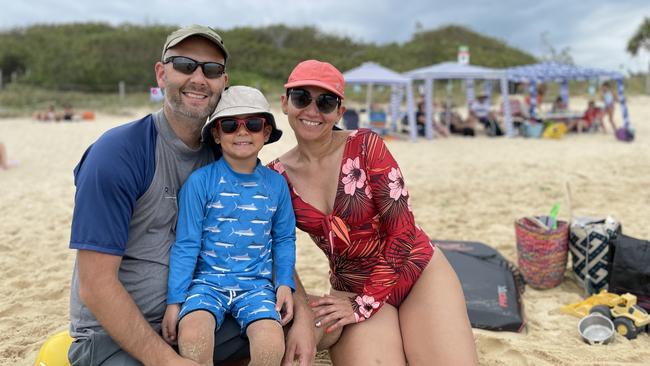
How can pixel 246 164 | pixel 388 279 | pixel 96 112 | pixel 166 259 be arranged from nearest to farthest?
pixel 166 259
pixel 246 164
pixel 388 279
pixel 96 112

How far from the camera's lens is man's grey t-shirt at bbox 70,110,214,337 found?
1769 mm

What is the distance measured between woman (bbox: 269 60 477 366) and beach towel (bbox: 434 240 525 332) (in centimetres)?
98

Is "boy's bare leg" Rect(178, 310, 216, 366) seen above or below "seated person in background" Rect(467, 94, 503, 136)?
below

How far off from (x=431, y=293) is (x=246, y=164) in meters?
1.07

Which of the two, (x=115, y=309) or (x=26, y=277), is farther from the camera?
(x=26, y=277)

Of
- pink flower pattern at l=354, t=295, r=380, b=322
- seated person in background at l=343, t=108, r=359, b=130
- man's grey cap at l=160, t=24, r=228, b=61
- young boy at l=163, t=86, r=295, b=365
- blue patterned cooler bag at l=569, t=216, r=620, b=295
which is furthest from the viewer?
seated person in background at l=343, t=108, r=359, b=130

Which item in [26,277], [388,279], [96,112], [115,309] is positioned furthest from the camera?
[96,112]

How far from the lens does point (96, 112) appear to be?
63.4 feet

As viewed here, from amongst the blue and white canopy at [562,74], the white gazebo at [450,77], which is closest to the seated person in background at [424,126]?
the white gazebo at [450,77]

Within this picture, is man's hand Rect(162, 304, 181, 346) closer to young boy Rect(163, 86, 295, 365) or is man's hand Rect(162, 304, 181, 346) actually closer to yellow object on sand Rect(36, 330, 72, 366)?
young boy Rect(163, 86, 295, 365)

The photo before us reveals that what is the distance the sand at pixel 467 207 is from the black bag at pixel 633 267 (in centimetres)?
41

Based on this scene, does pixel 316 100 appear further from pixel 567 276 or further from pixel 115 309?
pixel 567 276

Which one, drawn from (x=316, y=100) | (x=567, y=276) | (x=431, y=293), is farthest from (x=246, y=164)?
(x=567, y=276)

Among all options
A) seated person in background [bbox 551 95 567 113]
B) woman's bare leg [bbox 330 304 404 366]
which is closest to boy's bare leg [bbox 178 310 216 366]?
woman's bare leg [bbox 330 304 404 366]
